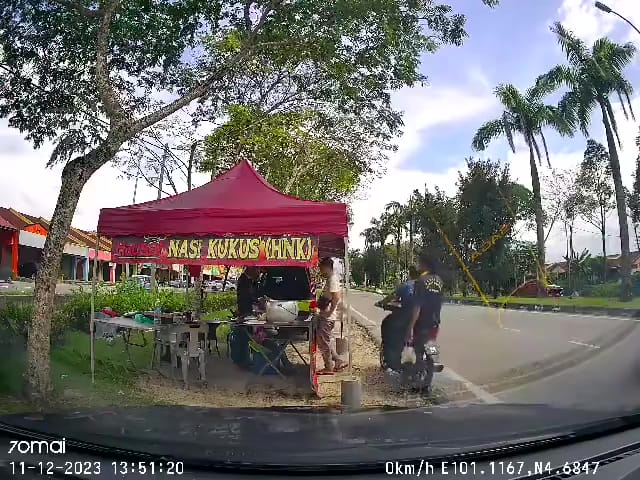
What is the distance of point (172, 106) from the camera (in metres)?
5.60

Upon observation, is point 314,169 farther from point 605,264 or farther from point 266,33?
point 605,264

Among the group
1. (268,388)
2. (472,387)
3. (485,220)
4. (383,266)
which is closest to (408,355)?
(472,387)

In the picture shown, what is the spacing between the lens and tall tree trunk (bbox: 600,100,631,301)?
18.6 ft

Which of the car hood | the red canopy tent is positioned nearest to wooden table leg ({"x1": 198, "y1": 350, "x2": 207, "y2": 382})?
the red canopy tent

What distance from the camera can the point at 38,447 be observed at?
2680 millimetres

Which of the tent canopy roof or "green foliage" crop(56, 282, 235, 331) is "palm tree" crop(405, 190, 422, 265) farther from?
"green foliage" crop(56, 282, 235, 331)

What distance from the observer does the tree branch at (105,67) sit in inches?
203

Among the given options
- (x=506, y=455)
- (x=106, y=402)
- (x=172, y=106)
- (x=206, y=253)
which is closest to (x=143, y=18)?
(x=172, y=106)

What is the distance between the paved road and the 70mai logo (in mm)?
3061

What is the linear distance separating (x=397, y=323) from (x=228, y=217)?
196 cm

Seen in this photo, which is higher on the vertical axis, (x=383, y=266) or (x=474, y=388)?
(x=383, y=266)

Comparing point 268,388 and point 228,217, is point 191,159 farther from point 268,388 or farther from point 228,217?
point 268,388

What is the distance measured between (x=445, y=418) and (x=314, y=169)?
761 cm

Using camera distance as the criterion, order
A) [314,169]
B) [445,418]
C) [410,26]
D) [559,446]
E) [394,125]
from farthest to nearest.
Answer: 1. [314,169]
2. [394,125]
3. [410,26]
4. [445,418]
5. [559,446]
